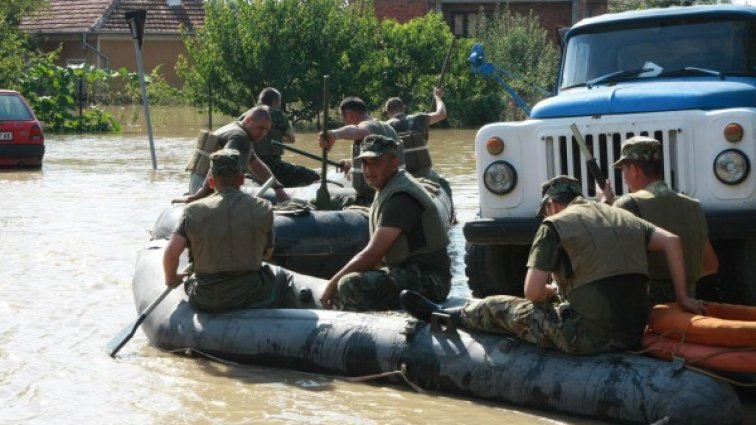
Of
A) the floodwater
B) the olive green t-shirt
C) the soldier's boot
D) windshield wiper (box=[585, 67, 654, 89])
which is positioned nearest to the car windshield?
the floodwater

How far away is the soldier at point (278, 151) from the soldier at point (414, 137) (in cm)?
99

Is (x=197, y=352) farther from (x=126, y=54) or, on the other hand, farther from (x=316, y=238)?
(x=126, y=54)

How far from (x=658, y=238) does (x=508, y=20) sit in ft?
109

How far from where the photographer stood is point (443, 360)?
7875 mm

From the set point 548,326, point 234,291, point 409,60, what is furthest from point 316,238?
point 409,60

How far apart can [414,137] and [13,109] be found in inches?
469

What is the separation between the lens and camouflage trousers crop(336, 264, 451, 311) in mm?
8773

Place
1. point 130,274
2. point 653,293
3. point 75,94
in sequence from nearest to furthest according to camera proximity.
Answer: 1. point 653,293
2. point 130,274
3. point 75,94

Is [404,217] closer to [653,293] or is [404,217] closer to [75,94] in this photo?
[653,293]

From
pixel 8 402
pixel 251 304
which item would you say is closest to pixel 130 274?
pixel 251 304

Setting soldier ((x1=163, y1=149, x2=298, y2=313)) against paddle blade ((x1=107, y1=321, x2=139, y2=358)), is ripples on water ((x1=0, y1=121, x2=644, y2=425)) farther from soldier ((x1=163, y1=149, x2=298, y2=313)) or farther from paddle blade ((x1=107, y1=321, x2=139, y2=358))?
soldier ((x1=163, y1=149, x2=298, y2=313))

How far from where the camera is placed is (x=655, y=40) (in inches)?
394

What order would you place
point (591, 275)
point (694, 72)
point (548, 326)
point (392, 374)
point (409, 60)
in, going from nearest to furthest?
point (591, 275) < point (548, 326) < point (392, 374) < point (694, 72) < point (409, 60)

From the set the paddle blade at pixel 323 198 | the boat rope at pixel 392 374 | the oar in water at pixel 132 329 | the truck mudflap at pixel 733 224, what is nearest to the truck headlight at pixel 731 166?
the truck mudflap at pixel 733 224
